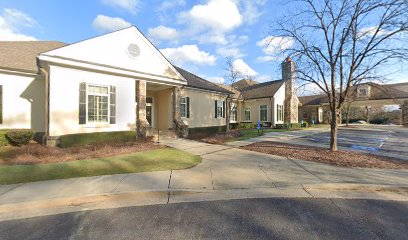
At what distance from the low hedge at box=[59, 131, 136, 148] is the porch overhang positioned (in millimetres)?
3608

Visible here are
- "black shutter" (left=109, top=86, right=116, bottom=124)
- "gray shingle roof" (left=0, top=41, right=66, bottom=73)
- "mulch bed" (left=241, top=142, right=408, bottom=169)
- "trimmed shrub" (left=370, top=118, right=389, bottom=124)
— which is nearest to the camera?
"mulch bed" (left=241, top=142, right=408, bottom=169)

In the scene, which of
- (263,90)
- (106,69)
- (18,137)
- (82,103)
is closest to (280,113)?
(263,90)

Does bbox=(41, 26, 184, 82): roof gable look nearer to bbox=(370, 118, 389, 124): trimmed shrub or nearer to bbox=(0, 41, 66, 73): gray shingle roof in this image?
bbox=(0, 41, 66, 73): gray shingle roof

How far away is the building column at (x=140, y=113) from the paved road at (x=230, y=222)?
9515 mm

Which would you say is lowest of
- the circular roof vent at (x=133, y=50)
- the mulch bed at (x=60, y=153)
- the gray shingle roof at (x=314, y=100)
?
the mulch bed at (x=60, y=153)

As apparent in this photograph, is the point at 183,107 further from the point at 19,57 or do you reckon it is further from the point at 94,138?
the point at 19,57

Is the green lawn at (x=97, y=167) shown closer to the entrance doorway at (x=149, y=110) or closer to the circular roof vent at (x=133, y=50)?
the circular roof vent at (x=133, y=50)

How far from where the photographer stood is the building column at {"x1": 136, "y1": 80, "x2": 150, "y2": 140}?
1360 cm

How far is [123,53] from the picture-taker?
1319cm

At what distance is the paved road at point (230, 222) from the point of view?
3.46m

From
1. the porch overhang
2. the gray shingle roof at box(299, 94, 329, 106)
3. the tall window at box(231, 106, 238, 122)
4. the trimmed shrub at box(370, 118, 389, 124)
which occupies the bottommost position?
the trimmed shrub at box(370, 118, 389, 124)

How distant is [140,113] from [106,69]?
11.0 ft

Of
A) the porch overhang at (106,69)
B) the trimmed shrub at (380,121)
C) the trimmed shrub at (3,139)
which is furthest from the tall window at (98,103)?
the trimmed shrub at (380,121)

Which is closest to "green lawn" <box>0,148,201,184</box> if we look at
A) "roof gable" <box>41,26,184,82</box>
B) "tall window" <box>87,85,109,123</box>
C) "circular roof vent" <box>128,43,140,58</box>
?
"tall window" <box>87,85,109,123</box>
